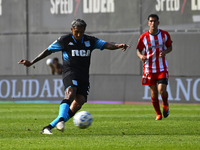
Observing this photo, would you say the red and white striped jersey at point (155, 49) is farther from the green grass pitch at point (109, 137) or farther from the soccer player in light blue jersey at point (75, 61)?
the soccer player in light blue jersey at point (75, 61)

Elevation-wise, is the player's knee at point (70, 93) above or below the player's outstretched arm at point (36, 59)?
below

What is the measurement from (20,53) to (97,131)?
46.4 ft

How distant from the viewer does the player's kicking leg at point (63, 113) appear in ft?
24.3

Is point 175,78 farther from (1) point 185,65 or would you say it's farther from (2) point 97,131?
(2) point 97,131

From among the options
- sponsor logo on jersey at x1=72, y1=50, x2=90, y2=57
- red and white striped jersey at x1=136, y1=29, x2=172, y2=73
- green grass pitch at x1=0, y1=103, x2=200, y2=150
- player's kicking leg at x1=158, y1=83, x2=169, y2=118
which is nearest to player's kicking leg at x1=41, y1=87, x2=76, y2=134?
green grass pitch at x1=0, y1=103, x2=200, y2=150

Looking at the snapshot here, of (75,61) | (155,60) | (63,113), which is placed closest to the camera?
(63,113)

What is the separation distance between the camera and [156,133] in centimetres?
789

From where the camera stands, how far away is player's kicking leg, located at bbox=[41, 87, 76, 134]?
24.3 ft

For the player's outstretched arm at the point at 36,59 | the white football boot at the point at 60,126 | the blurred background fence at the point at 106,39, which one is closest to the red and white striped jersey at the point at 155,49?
the player's outstretched arm at the point at 36,59

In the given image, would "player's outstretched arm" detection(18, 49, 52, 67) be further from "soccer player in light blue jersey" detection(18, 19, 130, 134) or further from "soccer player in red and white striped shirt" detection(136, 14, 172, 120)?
"soccer player in red and white striped shirt" detection(136, 14, 172, 120)

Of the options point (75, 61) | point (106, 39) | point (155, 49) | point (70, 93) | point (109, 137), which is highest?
point (106, 39)

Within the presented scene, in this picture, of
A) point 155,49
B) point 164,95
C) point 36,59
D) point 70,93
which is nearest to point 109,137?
point 70,93

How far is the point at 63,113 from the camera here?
7613 mm

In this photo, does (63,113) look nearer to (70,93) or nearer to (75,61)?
(70,93)
